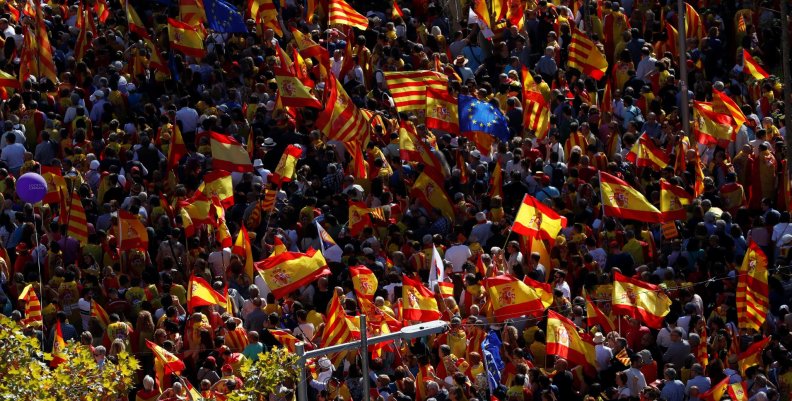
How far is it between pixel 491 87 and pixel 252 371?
A: 11.2 metres

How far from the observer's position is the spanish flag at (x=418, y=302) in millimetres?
30438

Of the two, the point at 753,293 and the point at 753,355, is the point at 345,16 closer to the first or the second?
the point at 753,293

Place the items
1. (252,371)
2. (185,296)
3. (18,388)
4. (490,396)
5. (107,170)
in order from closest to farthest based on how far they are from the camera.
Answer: (18,388), (252,371), (490,396), (185,296), (107,170)

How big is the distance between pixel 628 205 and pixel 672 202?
58 cm

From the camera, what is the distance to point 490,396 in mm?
29125

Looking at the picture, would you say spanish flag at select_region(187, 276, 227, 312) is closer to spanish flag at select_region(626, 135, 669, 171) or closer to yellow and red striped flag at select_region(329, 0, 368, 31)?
spanish flag at select_region(626, 135, 669, 171)

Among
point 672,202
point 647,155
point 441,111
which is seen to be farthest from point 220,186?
point 672,202

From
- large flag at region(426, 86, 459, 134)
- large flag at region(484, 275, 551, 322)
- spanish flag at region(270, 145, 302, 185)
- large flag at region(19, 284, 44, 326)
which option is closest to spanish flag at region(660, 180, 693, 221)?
large flag at region(484, 275, 551, 322)

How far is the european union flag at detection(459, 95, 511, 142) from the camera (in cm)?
3409

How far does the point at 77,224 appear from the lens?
32.8m

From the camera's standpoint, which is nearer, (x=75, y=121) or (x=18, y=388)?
(x=18, y=388)

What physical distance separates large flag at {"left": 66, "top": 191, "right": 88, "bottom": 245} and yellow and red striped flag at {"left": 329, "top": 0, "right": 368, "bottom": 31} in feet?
18.9

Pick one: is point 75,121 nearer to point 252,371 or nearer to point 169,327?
point 169,327

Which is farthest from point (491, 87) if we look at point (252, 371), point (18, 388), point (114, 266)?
point (18, 388)
